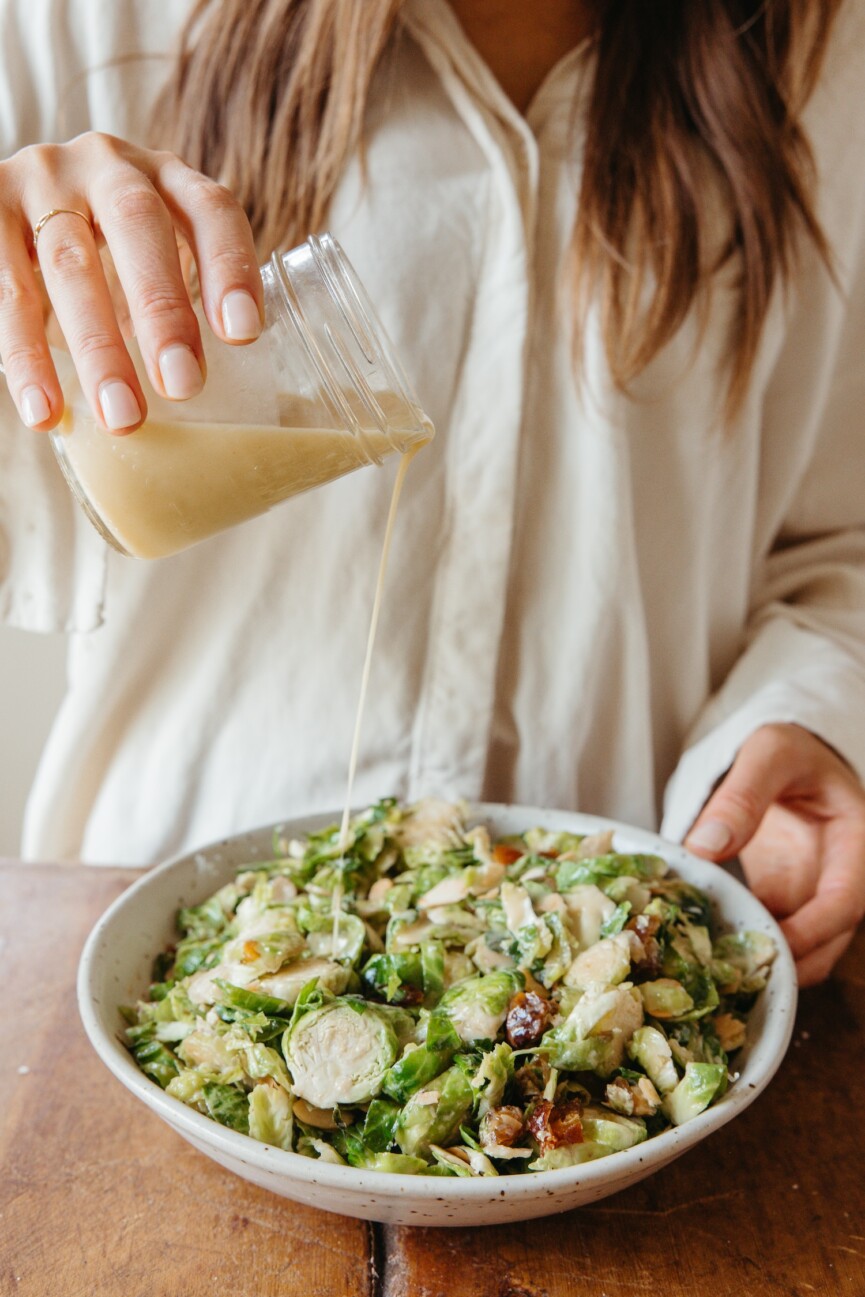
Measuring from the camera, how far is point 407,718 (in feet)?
5.05

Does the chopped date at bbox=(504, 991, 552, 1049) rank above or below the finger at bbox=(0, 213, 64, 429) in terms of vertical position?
below

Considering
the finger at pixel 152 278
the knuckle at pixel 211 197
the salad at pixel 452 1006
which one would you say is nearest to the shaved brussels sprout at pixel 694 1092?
the salad at pixel 452 1006

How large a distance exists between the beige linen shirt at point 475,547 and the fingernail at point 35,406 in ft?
1.62

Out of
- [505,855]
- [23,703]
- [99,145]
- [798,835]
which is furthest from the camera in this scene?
[23,703]

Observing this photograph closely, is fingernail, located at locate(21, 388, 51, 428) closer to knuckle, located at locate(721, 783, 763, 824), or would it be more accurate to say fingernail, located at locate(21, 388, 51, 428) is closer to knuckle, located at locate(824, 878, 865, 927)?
knuckle, located at locate(721, 783, 763, 824)

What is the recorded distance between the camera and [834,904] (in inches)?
48.6

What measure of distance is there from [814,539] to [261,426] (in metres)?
1.17

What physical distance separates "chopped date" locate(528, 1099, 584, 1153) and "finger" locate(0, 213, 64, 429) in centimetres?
66

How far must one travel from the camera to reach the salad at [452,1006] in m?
0.87

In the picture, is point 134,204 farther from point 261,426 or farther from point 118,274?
point 261,426

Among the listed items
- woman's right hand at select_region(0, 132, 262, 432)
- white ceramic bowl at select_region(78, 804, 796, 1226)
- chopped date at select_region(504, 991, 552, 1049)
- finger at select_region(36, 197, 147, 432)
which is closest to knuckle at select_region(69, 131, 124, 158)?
woman's right hand at select_region(0, 132, 262, 432)

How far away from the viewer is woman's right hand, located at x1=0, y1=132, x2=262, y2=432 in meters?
0.79

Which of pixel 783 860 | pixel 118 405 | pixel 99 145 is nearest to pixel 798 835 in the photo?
pixel 783 860

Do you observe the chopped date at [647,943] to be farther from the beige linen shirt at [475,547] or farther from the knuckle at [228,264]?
the knuckle at [228,264]
